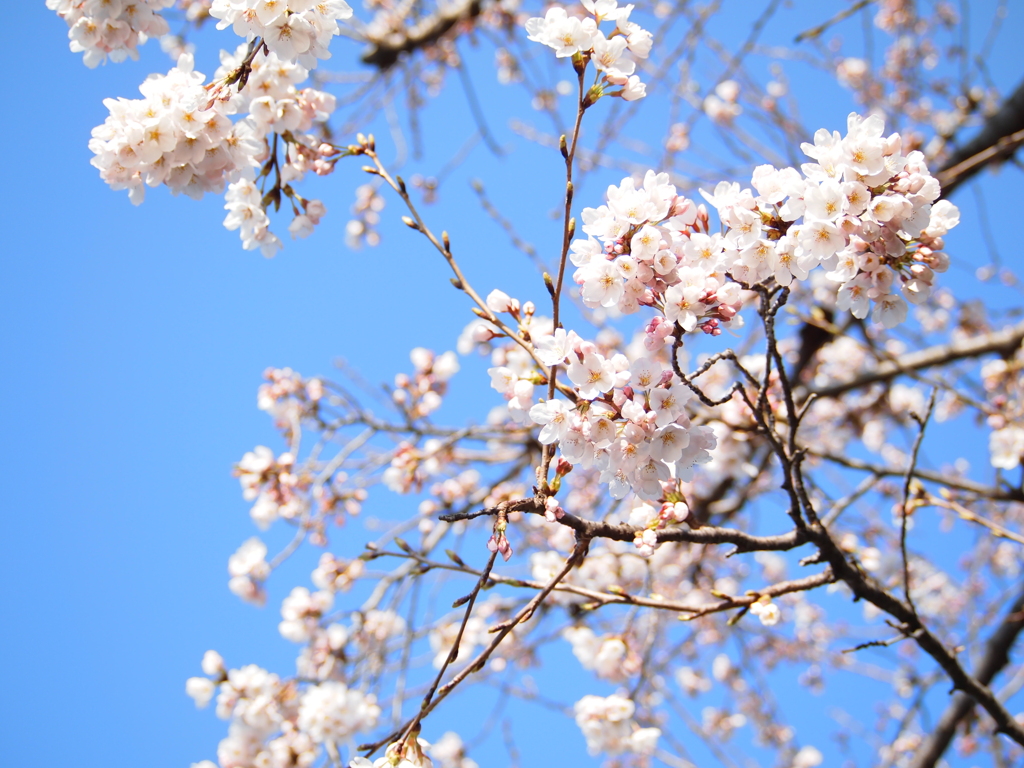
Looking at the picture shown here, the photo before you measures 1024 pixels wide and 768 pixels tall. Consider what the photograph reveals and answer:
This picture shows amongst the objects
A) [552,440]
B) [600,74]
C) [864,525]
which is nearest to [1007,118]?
[864,525]

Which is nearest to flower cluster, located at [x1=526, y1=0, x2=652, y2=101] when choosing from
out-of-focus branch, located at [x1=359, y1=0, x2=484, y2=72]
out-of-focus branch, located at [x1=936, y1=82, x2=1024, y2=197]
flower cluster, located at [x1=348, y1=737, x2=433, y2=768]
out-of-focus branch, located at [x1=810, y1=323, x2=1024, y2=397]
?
flower cluster, located at [x1=348, y1=737, x2=433, y2=768]

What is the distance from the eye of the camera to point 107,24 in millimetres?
1665

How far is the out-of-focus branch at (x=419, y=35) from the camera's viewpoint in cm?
516

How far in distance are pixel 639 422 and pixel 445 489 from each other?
2.19 metres

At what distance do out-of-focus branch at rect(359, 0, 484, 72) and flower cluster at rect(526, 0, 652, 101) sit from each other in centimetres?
425

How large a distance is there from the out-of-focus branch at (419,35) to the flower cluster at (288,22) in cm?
406

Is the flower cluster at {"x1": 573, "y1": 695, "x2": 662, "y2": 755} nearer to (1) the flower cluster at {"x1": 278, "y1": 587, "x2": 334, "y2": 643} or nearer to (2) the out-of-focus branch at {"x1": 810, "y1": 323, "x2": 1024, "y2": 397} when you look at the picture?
(1) the flower cluster at {"x1": 278, "y1": 587, "x2": 334, "y2": 643}

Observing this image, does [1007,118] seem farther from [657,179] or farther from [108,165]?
[108,165]

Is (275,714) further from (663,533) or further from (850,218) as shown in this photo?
(850,218)

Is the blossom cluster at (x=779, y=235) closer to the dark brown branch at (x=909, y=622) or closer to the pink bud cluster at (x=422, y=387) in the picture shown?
the dark brown branch at (x=909, y=622)

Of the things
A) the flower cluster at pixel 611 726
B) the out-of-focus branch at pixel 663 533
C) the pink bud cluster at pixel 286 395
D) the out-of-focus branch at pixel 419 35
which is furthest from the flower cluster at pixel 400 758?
the out-of-focus branch at pixel 419 35

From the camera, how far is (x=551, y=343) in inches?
48.8

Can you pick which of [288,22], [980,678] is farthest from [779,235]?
[980,678]

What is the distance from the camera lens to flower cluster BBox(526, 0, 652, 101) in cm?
139
